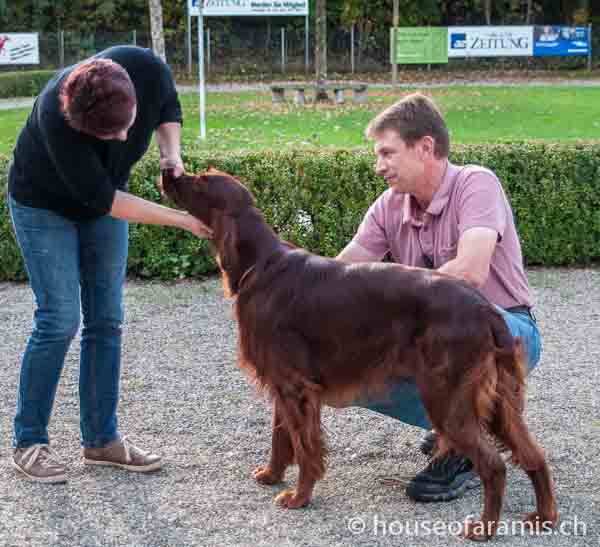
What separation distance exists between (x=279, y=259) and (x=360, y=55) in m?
35.4

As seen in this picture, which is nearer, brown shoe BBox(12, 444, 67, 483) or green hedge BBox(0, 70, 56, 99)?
brown shoe BBox(12, 444, 67, 483)

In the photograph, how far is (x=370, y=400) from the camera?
4051mm

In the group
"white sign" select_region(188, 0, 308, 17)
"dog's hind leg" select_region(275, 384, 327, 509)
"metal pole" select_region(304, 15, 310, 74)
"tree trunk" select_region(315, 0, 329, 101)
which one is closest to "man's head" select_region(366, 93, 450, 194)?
"dog's hind leg" select_region(275, 384, 327, 509)

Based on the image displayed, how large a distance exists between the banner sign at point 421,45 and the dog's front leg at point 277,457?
98.2 ft

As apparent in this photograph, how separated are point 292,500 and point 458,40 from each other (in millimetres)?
33495

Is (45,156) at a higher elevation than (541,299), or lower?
higher

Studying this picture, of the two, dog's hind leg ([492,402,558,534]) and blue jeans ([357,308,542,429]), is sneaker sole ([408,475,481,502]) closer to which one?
blue jeans ([357,308,542,429])

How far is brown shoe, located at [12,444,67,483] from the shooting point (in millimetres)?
4246

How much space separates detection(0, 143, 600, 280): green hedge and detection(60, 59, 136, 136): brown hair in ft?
14.3

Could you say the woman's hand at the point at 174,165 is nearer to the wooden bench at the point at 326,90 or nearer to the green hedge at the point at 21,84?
the wooden bench at the point at 326,90

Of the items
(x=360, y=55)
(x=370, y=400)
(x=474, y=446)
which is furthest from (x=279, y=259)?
(x=360, y=55)

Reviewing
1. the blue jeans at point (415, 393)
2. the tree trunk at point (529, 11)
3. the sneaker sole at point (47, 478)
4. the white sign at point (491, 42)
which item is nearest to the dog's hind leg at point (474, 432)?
the blue jeans at point (415, 393)

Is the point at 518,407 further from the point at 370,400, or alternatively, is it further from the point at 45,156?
the point at 45,156

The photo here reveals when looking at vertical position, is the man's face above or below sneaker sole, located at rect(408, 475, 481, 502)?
above
